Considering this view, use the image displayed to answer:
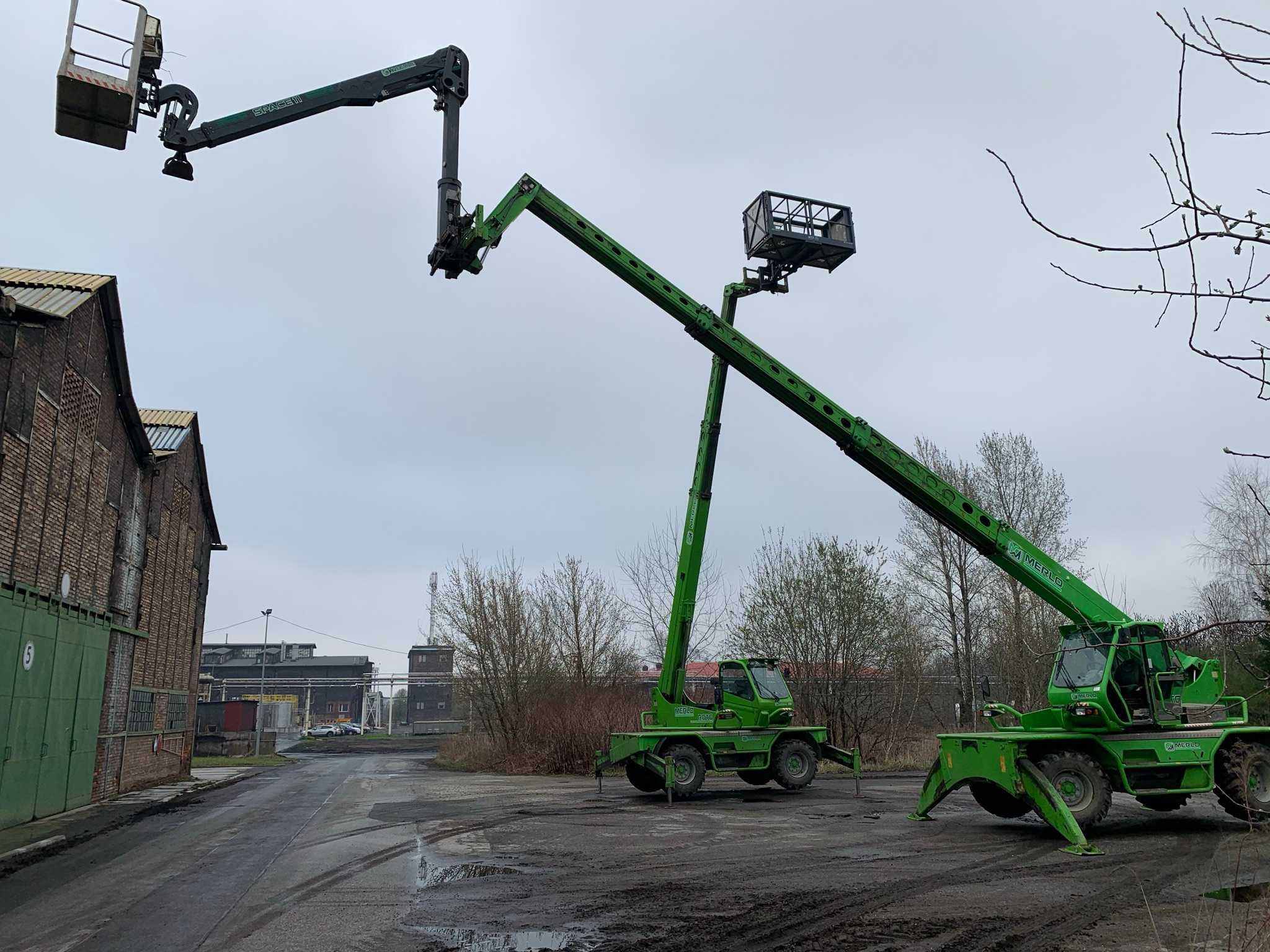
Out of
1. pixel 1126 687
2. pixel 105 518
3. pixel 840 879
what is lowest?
pixel 840 879

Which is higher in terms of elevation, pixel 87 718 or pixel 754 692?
pixel 754 692

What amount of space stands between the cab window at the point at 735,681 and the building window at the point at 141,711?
1419 cm

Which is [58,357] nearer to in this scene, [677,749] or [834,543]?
[677,749]

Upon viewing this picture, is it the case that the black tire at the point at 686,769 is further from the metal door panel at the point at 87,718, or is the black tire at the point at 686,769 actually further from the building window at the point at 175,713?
the building window at the point at 175,713

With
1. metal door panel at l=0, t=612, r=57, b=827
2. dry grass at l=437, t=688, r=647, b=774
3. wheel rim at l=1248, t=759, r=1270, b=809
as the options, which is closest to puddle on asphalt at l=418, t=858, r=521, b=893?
metal door panel at l=0, t=612, r=57, b=827

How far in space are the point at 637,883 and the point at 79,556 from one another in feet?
45.6

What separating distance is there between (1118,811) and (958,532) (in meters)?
A: 5.26

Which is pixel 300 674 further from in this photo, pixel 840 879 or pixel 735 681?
pixel 840 879

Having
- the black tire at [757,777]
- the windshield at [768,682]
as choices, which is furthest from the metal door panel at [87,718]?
the windshield at [768,682]

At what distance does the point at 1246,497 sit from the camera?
104 feet

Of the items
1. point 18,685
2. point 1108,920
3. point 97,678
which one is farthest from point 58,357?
point 1108,920

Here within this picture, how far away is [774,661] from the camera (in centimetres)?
1925

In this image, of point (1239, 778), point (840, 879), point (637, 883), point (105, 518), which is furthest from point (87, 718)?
point (1239, 778)

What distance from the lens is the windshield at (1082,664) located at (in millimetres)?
13039
